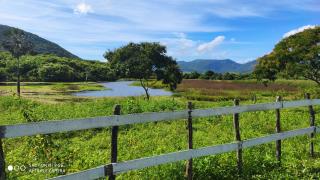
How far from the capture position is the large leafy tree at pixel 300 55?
33.7 meters

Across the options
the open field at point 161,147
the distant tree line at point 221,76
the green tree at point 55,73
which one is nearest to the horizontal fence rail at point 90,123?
the open field at point 161,147

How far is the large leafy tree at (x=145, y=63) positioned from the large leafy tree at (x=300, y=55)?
14.0 meters

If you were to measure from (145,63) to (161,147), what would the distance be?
3292cm

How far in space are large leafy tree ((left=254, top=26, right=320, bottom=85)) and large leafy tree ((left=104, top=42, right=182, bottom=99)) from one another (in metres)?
14.0

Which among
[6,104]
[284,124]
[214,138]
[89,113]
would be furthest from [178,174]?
[6,104]

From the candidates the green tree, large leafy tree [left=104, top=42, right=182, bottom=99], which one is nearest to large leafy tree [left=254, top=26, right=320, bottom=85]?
large leafy tree [left=104, top=42, right=182, bottom=99]

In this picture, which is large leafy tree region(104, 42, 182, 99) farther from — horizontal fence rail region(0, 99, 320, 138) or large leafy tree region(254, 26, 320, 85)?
horizontal fence rail region(0, 99, 320, 138)

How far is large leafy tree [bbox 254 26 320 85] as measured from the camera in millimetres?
33656

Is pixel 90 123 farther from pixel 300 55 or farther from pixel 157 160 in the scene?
pixel 300 55

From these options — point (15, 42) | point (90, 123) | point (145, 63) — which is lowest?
point (90, 123)

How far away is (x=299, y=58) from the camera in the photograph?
3400cm

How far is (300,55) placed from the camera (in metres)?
33.8

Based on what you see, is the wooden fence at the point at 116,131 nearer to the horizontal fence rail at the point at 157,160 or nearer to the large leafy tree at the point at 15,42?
the horizontal fence rail at the point at 157,160

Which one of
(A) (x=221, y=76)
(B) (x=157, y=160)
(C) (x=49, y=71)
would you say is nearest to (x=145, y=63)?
(B) (x=157, y=160)
